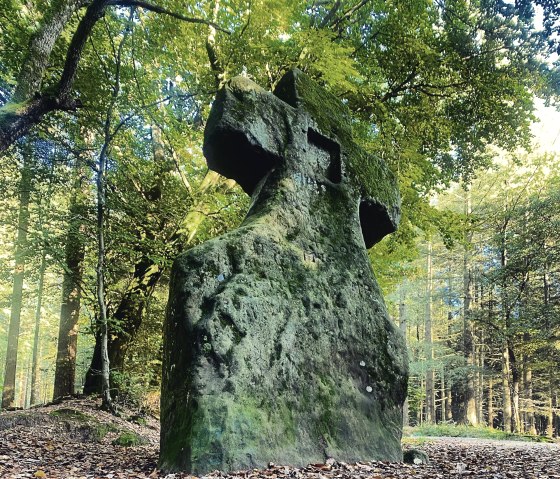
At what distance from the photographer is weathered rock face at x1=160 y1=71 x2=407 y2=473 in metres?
3.68

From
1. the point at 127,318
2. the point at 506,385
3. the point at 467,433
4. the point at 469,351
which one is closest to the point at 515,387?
the point at 506,385

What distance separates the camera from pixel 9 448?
5176mm

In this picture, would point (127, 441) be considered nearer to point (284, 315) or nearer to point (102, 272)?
point (102, 272)

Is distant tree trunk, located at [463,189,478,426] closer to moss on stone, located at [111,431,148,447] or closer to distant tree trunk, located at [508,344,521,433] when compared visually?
distant tree trunk, located at [508,344,521,433]

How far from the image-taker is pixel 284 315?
443 cm

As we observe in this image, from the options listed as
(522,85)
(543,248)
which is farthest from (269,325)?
(543,248)

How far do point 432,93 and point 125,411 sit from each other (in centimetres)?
1120

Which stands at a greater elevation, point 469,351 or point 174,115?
point 174,115

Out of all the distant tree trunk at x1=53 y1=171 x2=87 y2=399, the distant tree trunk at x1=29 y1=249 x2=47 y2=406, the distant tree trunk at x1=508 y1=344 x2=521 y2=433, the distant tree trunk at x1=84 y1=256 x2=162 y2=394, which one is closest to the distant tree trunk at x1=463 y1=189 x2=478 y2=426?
the distant tree trunk at x1=508 y1=344 x2=521 y2=433

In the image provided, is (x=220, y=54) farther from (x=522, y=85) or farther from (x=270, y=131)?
(x=522, y=85)

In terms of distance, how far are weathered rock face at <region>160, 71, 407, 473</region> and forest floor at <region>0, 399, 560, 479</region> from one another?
28 cm

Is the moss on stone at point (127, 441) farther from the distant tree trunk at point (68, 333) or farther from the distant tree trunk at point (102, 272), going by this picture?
the distant tree trunk at point (68, 333)

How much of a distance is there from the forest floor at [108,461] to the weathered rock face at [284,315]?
28 cm

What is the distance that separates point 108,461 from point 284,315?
2.52 meters
